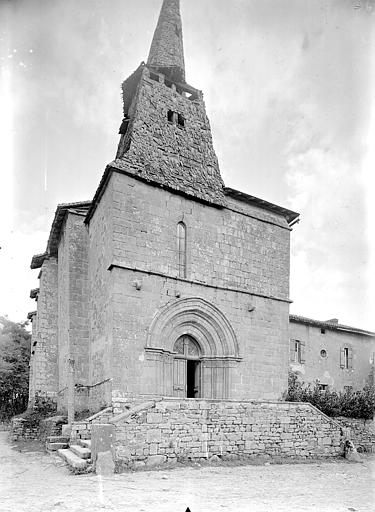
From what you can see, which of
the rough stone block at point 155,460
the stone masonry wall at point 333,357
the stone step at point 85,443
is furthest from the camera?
the stone masonry wall at point 333,357

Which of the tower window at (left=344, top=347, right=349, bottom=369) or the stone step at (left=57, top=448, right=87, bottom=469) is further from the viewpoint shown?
the tower window at (left=344, top=347, right=349, bottom=369)

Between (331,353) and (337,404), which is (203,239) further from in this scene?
(331,353)

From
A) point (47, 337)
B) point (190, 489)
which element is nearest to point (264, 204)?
→ point (47, 337)

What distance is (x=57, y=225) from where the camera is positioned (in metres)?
19.9

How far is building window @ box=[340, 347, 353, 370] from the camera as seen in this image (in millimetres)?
26172

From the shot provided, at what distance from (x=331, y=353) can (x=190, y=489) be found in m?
18.8

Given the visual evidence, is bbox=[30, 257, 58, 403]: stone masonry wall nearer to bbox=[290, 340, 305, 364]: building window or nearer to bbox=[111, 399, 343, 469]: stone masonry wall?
bbox=[111, 399, 343, 469]: stone masonry wall

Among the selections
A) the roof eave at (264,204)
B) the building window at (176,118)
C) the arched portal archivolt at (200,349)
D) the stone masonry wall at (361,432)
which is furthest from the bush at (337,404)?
the building window at (176,118)

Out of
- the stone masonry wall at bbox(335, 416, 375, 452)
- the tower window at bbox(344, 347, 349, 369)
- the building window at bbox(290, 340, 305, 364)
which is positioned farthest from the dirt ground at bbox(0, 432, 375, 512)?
the tower window at bbox(344, 347, 349, 369)

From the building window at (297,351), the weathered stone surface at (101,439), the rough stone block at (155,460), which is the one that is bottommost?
the rough stone block at (155,460)

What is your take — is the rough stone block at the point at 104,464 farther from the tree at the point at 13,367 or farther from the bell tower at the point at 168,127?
the tree at the point at 13,367

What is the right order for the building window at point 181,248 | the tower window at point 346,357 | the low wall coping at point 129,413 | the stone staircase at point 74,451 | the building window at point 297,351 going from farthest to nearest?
the tower window at point 346,357 < the building window at point 297,351 < the building window at point 181,248 < the low wall coping at point 129,413 < the stone staircase at point 74,451

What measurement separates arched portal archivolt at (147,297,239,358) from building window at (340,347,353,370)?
1245cm

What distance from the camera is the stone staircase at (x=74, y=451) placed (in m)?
9.97
